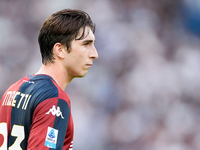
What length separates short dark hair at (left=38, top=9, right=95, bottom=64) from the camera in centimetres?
165

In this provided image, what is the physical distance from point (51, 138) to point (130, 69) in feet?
15.3

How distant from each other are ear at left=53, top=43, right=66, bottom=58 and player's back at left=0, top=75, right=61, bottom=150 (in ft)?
0.58

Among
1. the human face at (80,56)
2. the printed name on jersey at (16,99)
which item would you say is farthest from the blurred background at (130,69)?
the printed name on jersey at (16,99)

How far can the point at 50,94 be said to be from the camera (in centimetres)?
137

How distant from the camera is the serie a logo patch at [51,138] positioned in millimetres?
1302

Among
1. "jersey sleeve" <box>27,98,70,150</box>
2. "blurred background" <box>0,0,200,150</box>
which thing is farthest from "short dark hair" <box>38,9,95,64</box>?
"blurred background" <box>0,0,200,150</box>

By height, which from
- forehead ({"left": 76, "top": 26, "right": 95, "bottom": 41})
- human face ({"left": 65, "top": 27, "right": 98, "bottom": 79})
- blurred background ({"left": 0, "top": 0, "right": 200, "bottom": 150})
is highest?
forehead ({"left": 76, "top": 26, "right": 95, "bottom": 41})

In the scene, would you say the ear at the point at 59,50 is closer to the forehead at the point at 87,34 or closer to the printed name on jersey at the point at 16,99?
the forehead at the point at 87,34

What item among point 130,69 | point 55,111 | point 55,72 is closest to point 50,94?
point 55,111

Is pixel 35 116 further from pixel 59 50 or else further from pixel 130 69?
pixel 130 69

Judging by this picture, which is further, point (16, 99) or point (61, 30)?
point (61, 30)

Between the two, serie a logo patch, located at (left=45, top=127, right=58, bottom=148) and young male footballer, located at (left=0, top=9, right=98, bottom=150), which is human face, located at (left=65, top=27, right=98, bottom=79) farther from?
serie a logo patch, located at (left=45, top=127, right=58, bottom=148)

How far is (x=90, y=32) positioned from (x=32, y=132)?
68cm

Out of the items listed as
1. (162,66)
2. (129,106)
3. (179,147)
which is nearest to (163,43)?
(162,66)
